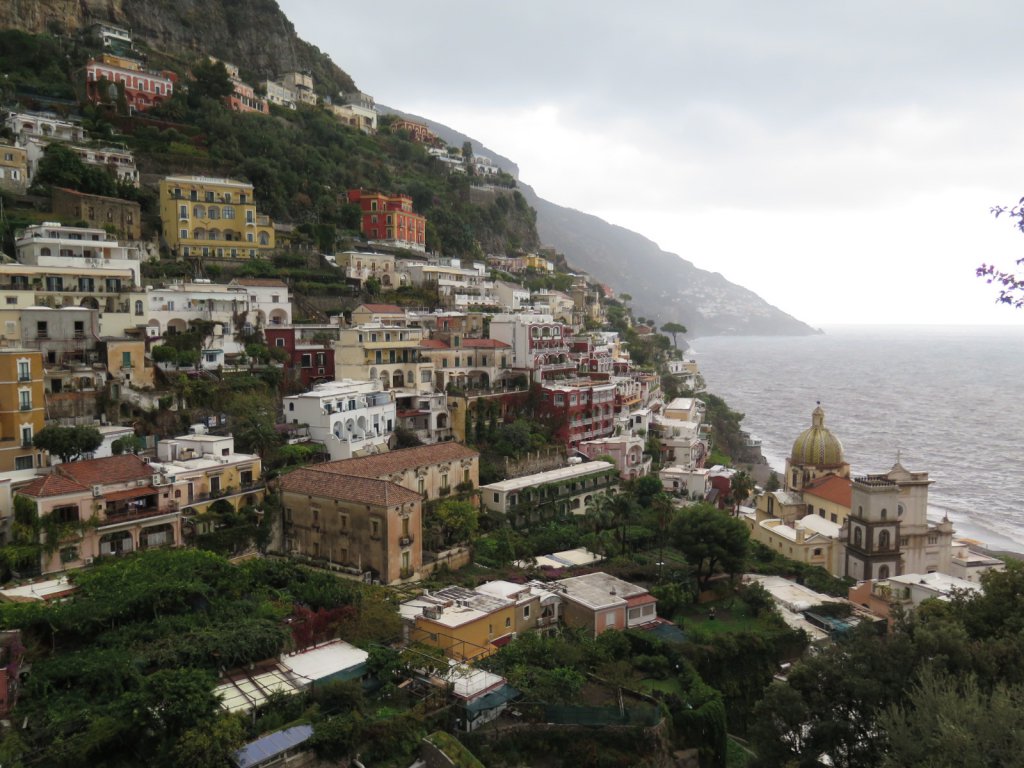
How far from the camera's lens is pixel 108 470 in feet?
98.2

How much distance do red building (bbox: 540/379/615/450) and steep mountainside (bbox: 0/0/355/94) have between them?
64.2 meters

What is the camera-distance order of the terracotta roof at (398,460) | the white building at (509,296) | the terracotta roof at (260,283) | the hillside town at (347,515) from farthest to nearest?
the white building at (509,296), the terracotta roof at (260,283), the terracotta roof at (398,460), the hillside town at (347,515)

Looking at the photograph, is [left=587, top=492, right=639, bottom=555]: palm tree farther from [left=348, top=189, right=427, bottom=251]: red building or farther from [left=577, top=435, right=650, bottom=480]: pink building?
[left=348, top=189, right=427, bottom=251]: red building

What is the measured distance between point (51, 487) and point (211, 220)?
32.6 meters

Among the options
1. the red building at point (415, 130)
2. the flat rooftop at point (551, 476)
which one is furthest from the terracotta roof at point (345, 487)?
the red building at point (415, 130)

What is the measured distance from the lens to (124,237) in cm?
5144

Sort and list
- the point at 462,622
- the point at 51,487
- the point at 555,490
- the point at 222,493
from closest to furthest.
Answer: the point at 462,622 < the point at 51,487 < the point at 222,493 < the point at 555,490

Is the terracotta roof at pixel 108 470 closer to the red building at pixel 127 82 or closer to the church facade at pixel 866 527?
the church facade at pixel 866 527

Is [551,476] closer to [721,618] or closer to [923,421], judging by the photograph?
[721,618]

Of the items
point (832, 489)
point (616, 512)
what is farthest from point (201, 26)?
point (832, 489)

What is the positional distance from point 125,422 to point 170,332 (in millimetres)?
8328

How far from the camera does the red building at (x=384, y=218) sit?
2908 inches

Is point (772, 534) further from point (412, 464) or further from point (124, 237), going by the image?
point (124, 237)

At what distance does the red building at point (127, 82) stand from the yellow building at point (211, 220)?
1644 cm
